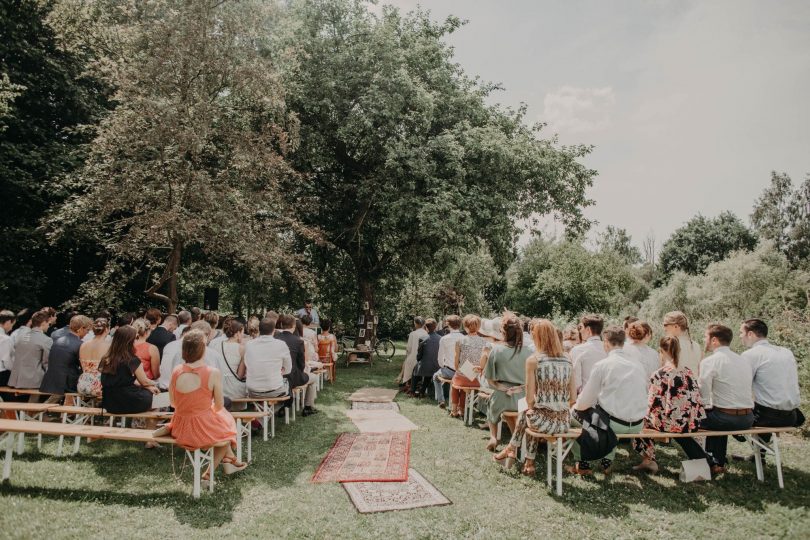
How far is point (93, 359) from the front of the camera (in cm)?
699

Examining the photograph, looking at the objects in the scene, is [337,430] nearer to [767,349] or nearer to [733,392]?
[733,392]

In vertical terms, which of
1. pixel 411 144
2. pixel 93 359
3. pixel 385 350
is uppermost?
pixel 411 144

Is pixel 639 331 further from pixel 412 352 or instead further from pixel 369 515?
pixel 412 352

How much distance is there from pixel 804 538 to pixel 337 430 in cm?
604

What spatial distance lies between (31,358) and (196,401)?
4251mm

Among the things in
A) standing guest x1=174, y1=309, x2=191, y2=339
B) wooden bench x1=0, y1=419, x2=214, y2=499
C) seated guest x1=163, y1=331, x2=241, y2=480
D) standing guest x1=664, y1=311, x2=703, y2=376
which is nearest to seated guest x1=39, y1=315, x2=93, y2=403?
standing guest x1=174, y1=309, x2=191, y2=339

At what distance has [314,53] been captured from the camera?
Result: 14961mm

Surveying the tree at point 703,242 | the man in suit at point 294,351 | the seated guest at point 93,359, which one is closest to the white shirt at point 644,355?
the man in suit at point 294,351

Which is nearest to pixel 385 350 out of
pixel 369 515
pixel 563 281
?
pixel 563 281

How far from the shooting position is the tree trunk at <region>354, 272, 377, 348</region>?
1836 cm

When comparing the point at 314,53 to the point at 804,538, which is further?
the point at 314,53

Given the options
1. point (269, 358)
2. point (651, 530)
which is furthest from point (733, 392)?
point (269, 358)

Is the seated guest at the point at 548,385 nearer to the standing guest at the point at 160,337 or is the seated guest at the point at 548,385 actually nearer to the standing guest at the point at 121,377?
the standing guest at the point at 121,377

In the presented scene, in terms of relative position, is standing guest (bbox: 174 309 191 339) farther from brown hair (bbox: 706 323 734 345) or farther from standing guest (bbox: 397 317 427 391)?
brown hair (bbox: 706 323 734 345)
